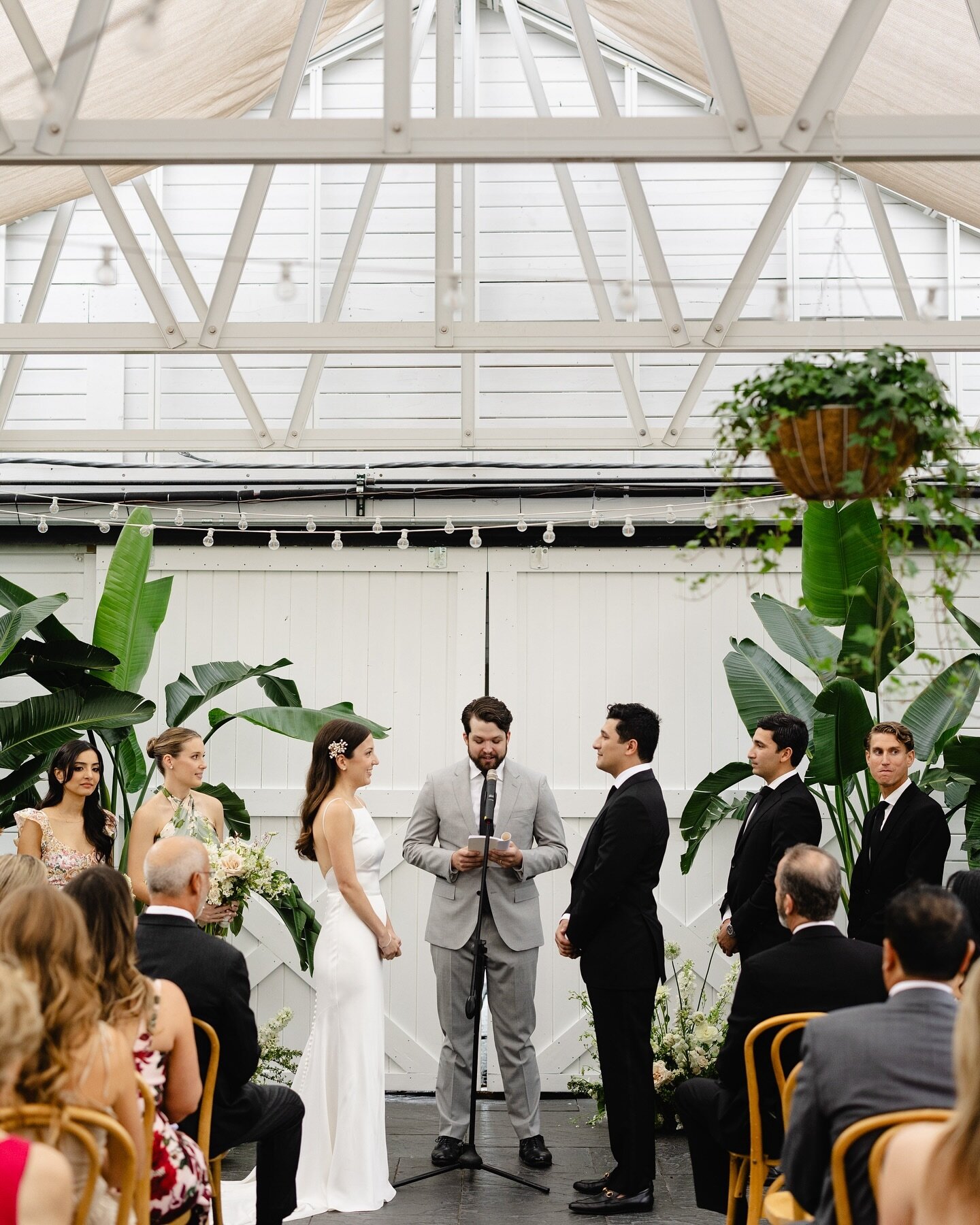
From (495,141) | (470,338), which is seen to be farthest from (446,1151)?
(495,141)

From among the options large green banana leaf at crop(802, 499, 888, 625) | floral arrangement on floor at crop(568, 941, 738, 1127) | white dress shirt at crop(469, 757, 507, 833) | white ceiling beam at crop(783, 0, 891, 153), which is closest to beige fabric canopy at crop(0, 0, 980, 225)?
white ceiling beam at crop(783, 0, 891, 153)

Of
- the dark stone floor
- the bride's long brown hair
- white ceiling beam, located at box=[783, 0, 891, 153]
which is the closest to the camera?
white ceiling beam, located at box=[783, 0, 891, 153]

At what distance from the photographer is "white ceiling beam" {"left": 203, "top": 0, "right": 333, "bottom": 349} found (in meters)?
4.70

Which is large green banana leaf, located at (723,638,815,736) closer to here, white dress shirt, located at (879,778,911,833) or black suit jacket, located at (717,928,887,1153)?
white dress shirt, located at (879,778,911,833)

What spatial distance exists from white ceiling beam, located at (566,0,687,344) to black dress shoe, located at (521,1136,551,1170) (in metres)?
3.47

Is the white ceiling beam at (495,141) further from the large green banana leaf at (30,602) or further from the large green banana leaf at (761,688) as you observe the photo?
the large green banana leaf at (761,688)

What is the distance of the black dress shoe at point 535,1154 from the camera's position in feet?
19.1

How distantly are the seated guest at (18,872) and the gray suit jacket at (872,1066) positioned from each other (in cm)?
229

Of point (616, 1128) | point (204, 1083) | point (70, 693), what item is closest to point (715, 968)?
point (616, 1128)

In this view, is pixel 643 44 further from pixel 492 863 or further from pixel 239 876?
pixel 239 876

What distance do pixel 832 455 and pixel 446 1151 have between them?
387 centimetres

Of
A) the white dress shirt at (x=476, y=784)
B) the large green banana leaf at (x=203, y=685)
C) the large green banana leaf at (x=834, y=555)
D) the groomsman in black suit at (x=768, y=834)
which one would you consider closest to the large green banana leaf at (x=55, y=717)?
the large green banana leaf at (x=203, y=685)

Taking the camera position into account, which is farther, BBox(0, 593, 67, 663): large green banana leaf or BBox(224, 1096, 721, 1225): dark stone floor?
BBox(0, 593, 67, 663): large green banana leaf

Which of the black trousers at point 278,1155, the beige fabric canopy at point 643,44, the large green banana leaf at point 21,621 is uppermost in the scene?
the beige fabric canopy at point 643,44
